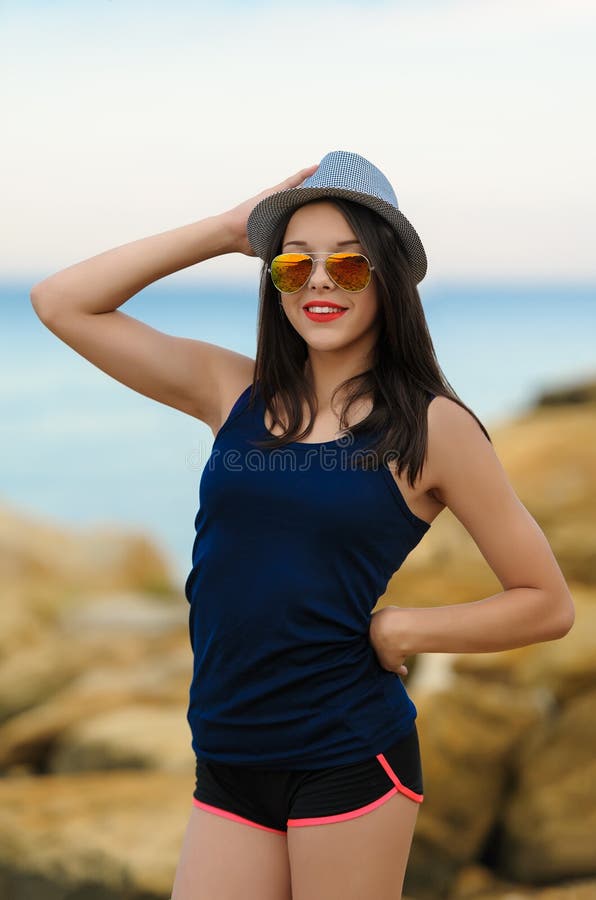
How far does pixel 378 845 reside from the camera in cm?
216

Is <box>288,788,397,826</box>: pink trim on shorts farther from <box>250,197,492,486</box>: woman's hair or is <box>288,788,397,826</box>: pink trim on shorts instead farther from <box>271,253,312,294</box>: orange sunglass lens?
<box>271,253,312,294</box>: orange sunglass lens

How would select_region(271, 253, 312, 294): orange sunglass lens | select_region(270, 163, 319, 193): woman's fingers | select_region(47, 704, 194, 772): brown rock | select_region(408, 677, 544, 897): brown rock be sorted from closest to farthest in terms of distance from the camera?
1. select_region(271, 253, 312, 294): orange sunglass lens
2. select_region(270, 163, 319, 193): woman's fingers
3. select_region(408, 677, 544, 897): brown rock
4. select_region(47, 704, 194, 772): brown rock

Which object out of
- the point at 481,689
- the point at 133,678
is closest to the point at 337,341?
the point at 481,689

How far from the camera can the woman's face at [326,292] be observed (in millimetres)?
2242

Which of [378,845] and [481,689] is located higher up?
[481,689]

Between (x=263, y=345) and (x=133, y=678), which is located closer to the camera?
(x=263, y=345)

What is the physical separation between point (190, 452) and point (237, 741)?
87 centimetres

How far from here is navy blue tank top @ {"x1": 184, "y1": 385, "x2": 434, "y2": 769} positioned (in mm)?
2139

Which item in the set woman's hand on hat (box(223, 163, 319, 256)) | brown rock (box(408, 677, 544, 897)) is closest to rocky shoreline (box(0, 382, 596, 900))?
brown rock (box(408, 677, 544, 897))

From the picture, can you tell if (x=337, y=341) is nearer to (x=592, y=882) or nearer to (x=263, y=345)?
(x=263, y=345)

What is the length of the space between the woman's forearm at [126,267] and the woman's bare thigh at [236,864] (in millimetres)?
1032

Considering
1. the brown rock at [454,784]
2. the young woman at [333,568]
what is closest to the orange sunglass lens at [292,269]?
the young woman at [333,568]

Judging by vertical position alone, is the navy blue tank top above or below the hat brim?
below

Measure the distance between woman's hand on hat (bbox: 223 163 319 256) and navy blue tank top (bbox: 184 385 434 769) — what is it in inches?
18.8
